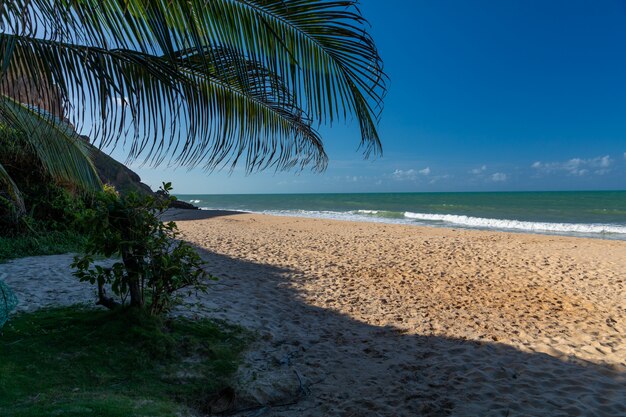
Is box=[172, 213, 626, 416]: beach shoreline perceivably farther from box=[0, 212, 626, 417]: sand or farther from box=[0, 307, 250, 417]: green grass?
box=[0, 307, 250, 417]: green grass

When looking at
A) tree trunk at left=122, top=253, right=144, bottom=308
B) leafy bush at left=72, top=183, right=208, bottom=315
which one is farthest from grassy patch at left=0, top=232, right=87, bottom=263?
leafy bush at left=72, top=183, right=208, bottom=315

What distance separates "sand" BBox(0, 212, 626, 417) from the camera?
3498 millimetres

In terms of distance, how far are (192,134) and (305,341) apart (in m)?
3.15

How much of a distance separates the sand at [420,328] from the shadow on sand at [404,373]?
0.05ft

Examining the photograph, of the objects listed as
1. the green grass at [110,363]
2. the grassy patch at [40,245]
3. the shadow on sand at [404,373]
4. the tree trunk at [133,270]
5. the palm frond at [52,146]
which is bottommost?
the shadow on sand at [404,373]

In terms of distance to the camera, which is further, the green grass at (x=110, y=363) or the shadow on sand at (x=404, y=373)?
the shadow on sand at (x=404, y=373)

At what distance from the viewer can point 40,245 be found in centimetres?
845

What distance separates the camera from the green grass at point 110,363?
9.23 ft

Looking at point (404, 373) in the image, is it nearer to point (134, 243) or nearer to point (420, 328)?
point (420, 328)

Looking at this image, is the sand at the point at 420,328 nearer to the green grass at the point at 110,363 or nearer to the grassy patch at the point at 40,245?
the green grass at the point at 110,363

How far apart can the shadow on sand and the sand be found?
0.05ft

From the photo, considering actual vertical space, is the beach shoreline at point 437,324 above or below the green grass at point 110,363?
below

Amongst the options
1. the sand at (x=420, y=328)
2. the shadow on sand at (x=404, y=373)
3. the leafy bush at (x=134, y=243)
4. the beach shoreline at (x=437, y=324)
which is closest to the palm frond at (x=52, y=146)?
the leafy bush at (x=134, y=243)

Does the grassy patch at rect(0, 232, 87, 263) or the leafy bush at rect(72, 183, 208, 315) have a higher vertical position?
the leafy bush at rect(72, 183, 208, 315)
